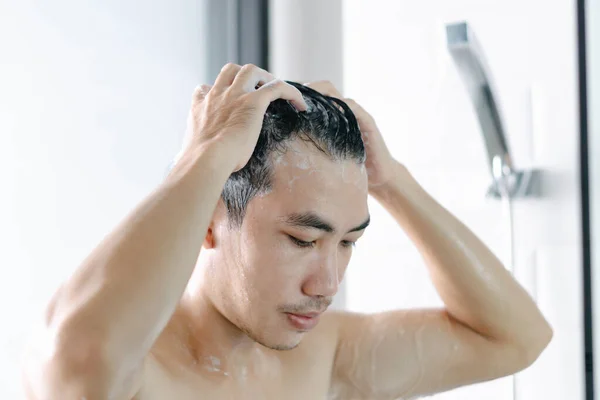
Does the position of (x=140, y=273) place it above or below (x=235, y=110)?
below

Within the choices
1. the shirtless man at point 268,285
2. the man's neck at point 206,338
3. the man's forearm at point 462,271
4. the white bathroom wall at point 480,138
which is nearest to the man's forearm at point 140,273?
the shirtless man at point 268,285

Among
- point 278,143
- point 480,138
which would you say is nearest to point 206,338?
point 278,143

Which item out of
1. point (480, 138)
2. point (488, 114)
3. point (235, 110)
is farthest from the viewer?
point (480, 138)

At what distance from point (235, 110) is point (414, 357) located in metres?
0.49

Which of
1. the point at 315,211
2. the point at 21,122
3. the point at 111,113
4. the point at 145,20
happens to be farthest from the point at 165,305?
the point at 145,20

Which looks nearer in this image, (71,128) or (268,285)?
(268,285)

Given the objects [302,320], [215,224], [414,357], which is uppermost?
[215,224]

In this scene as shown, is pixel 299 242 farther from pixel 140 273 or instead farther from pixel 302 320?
pixel 140 273

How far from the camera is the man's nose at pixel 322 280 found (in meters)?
0.96

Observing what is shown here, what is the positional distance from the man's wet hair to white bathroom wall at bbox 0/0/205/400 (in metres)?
0.60

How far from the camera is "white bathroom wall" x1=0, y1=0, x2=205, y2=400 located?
1.43 metres

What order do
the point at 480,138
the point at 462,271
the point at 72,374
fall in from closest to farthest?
the point at 72,374, the point at 462,271, the point at 480,138

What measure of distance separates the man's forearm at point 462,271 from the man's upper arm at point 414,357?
2cm

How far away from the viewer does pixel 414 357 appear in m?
1.21
